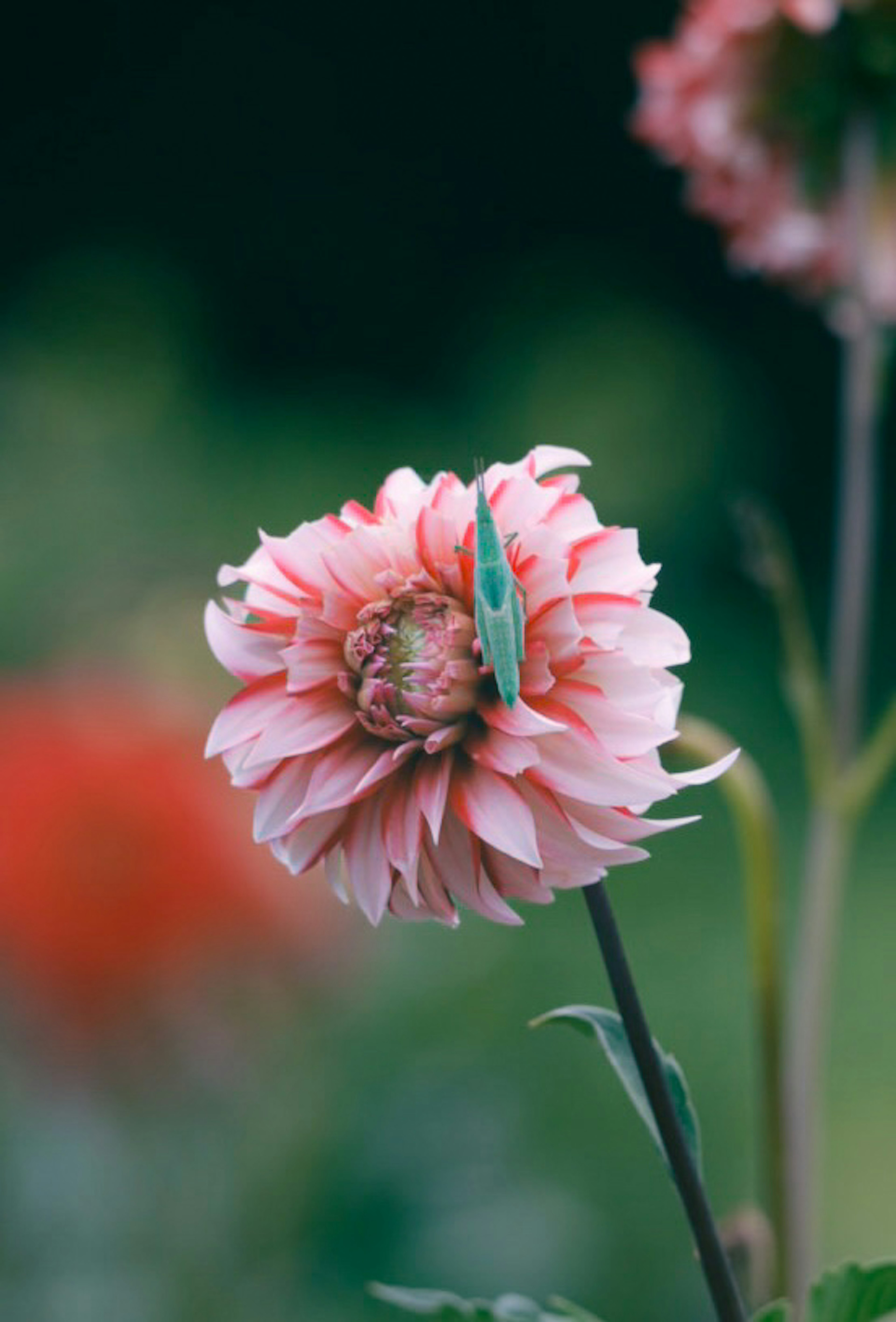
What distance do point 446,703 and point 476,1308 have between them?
13cm

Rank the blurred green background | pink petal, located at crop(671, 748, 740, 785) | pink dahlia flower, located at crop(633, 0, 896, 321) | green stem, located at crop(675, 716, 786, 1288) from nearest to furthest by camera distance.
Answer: pink petal, located at crop(671, 748, 740, 785)
green stem, located at crop(675, 716, 786, 1288)
pink dahlia flower, located at crop(633, 0, 896, 321)
the blurred green background

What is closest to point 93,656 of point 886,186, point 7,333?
point 886,186

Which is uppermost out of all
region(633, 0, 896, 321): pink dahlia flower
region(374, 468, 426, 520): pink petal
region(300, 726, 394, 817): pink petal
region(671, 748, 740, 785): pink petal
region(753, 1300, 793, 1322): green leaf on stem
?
region(633, 0, 896, 321): pink dahlia flower

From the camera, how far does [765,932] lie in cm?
46

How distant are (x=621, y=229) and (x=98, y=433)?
923 millimetres

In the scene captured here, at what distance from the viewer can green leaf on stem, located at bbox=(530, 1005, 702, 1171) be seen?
31 centimetres

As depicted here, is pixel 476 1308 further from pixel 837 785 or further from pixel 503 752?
A: pixel 837 785

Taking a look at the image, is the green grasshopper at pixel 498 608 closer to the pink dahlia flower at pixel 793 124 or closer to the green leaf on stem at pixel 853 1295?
the green leaf on stem at pixel 853 1295

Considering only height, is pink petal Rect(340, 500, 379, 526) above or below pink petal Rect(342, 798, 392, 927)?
above

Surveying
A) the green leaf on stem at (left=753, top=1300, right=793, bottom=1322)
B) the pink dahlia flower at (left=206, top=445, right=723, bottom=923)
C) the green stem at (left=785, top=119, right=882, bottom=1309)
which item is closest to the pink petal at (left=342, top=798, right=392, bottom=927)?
the pink dahlia flower at (left=206, top=445, right=723, bottom=923)

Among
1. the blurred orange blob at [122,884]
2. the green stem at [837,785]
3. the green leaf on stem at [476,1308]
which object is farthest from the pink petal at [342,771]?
the blurred orange blob at [122,884]

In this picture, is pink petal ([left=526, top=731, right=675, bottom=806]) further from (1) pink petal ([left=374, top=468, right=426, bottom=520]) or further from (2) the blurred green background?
(2) the blurred green background

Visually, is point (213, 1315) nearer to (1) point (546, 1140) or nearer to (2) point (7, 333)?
(1) point (546, 1140)

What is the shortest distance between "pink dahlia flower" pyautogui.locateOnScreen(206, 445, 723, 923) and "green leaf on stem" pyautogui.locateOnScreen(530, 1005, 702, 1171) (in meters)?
0.03
